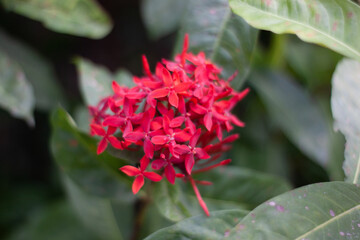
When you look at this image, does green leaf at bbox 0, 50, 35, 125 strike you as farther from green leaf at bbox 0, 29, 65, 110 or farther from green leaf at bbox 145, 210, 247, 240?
green leaf at bbox 145, 210, 247, 240

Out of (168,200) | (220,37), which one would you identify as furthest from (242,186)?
(220,37)

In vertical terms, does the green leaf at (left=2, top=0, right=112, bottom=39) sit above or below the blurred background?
above

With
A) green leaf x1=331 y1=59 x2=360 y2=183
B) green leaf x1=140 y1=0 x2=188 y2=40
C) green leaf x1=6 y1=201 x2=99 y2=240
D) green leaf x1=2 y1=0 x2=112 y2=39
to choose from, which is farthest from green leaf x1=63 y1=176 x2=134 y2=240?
green leaf x1=331 y1=59 x2=360 y2=183

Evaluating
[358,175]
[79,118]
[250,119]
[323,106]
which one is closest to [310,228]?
[358,175]

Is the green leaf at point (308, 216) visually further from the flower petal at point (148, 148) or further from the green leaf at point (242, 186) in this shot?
the green leaf at point (242, 186)

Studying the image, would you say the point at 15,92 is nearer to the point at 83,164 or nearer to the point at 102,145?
the point at 83,164
